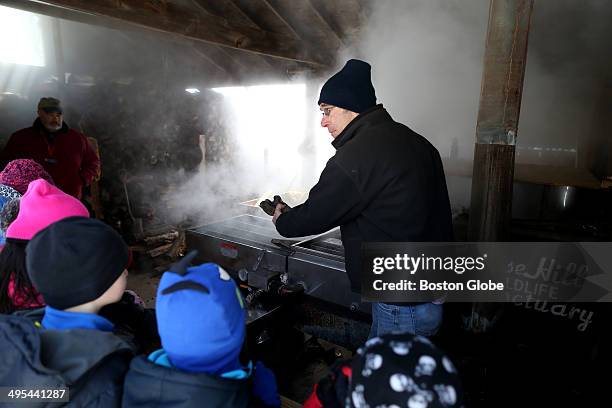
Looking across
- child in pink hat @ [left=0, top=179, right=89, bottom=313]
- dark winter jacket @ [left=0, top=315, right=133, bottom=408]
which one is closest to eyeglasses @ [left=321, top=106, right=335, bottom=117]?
child in pink hat @ [left=0, top=179, right=89, bottom=313]

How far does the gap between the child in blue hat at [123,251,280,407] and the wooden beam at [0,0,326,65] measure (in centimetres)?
351

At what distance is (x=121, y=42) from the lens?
6.82m

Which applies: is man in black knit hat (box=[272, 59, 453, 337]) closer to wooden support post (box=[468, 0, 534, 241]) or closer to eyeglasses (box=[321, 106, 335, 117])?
eyeglasses (box=[321, 106, 335, 117])

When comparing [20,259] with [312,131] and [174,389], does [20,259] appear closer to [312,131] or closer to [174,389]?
[174,389]

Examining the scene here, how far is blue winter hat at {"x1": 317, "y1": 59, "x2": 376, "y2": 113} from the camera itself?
1998 mm

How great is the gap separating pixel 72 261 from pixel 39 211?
2.03 feet

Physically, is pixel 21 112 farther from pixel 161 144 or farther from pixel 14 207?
pixel 14 207

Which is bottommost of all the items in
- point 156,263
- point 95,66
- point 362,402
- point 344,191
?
point 156,263

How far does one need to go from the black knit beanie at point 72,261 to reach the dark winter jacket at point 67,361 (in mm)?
110

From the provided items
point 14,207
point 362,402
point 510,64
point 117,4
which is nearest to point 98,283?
point 362,402

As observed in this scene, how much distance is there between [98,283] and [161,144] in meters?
6.59

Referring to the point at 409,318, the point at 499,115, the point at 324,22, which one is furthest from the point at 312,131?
the point at 409,318

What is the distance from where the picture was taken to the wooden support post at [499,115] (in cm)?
246

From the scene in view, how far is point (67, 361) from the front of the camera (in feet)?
3.61
